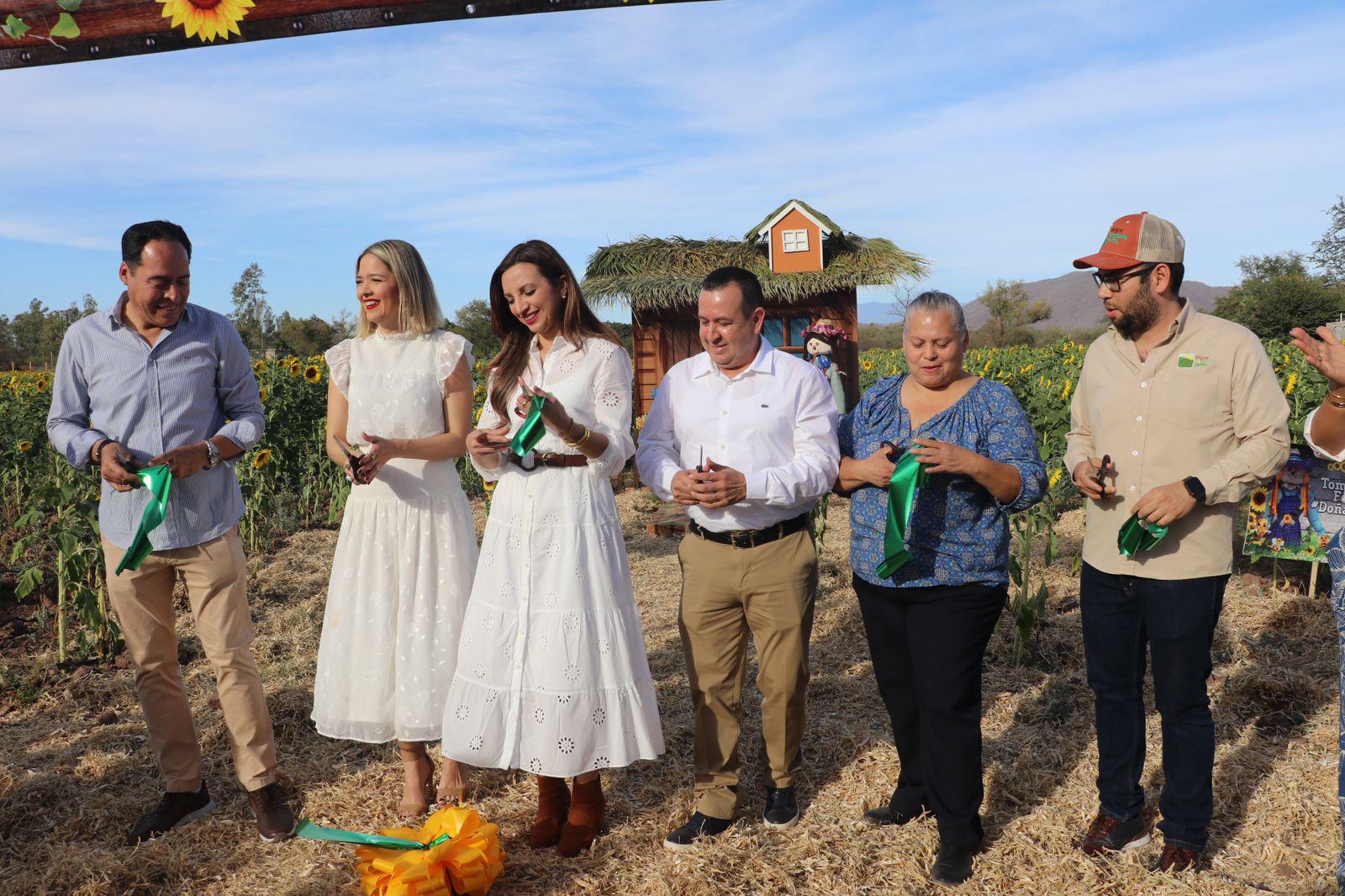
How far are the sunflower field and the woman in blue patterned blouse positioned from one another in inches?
82.0

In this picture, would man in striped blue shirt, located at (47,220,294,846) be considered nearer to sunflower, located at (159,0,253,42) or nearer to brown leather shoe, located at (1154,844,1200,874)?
sunflower, located at (159,0,253,42)

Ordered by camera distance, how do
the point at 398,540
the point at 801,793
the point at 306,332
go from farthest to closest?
1. the point at 306,332
2. the point at 801,793
3. the point at 398,540

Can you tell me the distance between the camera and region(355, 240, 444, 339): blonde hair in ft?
11.2

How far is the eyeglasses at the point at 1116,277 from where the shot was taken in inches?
118

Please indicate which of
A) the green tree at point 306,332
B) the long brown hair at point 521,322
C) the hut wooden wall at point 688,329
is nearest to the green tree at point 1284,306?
the hut wooden wall at point 688,329

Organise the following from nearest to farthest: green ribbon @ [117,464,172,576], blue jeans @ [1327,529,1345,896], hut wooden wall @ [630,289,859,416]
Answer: blue jeans @ [1327,529,1345,896] < green ribbon @ [117,464,172,576] < hut wooden wall @ [630,289,859,416]

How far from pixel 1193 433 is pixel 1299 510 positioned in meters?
3.33

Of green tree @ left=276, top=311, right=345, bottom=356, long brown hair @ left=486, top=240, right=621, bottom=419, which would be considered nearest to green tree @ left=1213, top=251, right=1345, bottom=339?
green tree @ left=276, top=311, right=345, bottom=356

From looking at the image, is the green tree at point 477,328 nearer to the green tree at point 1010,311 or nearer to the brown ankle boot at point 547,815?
the brown ankle boot at point 547,815

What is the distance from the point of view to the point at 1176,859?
3.10 meters

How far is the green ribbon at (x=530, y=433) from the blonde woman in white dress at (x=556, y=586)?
0.10 m

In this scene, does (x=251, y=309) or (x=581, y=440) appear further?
(x=251, y=309)

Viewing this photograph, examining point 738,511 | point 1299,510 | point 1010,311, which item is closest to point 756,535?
point 738,511

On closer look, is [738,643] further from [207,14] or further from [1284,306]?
[1284,306]
